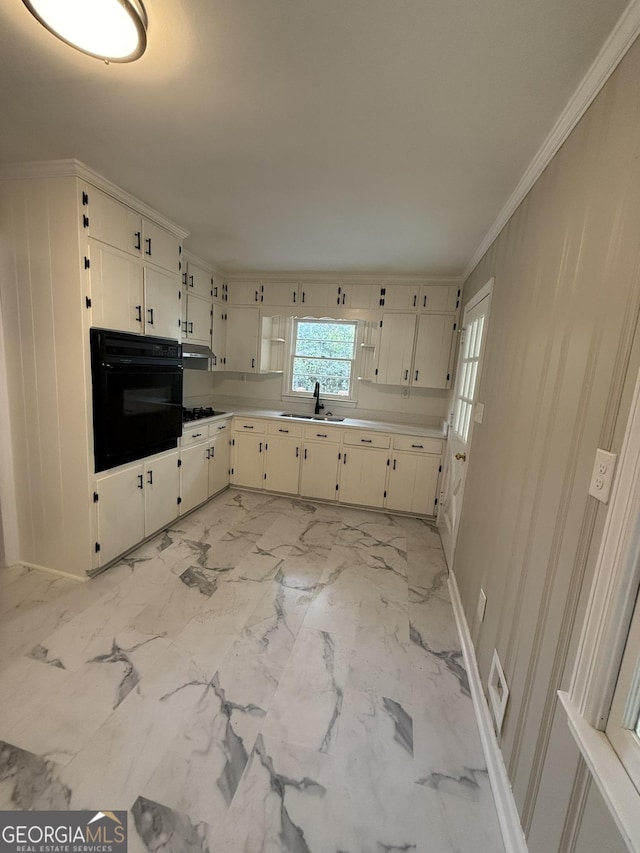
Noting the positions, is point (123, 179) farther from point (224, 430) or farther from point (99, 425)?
point (224, 430)

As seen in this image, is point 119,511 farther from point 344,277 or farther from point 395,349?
point 344,277

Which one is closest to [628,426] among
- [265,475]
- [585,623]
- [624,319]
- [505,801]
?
[624,319]

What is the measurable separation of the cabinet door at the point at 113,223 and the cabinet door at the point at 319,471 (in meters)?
2.32

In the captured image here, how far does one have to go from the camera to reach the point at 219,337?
4.03 metres

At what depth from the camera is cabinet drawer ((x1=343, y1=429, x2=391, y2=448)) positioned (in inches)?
140

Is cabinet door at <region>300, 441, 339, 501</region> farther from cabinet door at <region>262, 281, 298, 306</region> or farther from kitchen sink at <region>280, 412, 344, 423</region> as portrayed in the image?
cabinet door at <region>262, 281, 298, 306</region>

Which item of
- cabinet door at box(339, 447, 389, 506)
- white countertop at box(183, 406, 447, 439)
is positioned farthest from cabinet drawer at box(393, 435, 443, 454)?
cabinet door at box(339, 447, 389, 506)

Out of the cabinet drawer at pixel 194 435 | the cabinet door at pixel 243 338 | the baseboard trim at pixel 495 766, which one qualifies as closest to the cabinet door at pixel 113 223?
the cabinet drawer at pixel 194 435

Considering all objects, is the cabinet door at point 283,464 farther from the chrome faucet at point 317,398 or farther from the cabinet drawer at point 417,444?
the cabinet drawer at point 417,444

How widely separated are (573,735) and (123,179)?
3100 millimetres

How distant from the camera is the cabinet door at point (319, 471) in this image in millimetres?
3729

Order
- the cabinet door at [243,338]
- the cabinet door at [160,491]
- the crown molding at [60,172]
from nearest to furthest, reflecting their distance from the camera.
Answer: the crown molding at [60,172] → the cabinet door at [160,491] → the cabinet door at [243,338]

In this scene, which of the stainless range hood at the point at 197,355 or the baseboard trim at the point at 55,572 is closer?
the baseboard trim at the point at 55,572

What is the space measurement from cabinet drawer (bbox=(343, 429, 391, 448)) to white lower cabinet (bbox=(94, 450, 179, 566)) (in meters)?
1.68
